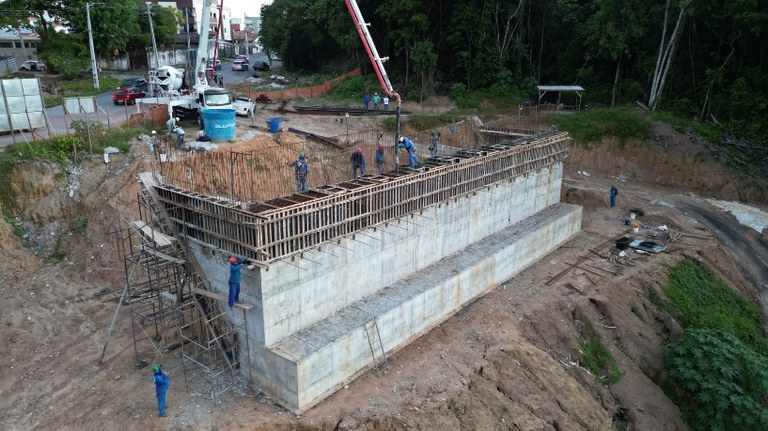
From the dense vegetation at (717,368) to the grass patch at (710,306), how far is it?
0.12ft

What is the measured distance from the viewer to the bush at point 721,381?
16.9 m

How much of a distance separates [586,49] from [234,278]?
131ft

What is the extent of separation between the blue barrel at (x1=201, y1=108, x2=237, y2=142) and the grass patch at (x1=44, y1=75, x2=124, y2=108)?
14.1m

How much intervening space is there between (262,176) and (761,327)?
71.0 ft

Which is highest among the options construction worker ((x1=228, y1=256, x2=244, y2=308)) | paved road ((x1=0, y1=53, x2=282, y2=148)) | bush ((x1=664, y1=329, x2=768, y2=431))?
paved road ((x1=0, y1=53, x2=282, y2=148))

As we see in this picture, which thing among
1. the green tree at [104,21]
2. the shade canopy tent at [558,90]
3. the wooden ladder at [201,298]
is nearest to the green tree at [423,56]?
the shade canopy tent at [558,90]

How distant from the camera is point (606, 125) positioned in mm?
36062

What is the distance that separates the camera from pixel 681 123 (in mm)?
34844

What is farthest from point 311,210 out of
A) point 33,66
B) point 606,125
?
point 33,66

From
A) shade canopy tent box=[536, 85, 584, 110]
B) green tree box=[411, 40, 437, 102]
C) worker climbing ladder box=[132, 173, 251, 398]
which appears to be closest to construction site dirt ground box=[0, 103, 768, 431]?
worker climbing ladder box=[132, 173, 251, 398]

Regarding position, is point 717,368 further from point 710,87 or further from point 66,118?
point 66,118

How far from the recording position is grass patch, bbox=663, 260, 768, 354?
2094 centimetres

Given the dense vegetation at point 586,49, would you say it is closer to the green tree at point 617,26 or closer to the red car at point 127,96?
the green tree at point 617,26

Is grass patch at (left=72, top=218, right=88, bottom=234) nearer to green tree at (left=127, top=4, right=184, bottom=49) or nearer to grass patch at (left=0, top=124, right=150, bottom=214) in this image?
grass patch at (left=0, top=124, right=150, bottom=214)
